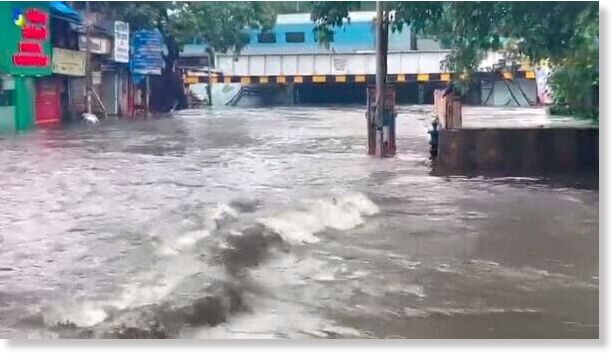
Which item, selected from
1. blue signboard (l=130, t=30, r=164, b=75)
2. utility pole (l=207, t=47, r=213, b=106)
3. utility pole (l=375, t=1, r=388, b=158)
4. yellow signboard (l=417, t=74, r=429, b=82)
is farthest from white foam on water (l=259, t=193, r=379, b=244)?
blue signboard (l=130, t=30, r=164, b=75)

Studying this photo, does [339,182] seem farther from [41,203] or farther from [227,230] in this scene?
[41,203]

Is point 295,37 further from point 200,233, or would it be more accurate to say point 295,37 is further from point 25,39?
point 25,39

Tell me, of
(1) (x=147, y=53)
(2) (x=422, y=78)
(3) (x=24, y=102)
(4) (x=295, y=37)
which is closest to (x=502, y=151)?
(2) (x=422, y=78)

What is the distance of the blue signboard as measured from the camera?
3555 millimetres

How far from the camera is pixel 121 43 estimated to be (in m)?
3.55

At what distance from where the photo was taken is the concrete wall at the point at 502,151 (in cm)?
341

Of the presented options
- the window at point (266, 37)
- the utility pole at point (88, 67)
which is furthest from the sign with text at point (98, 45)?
the window at point (266, 37)

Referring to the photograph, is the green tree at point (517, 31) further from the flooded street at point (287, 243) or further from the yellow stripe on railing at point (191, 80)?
the yellow stripe on railing at point (191, 80)

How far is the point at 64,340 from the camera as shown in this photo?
3150 millimetres

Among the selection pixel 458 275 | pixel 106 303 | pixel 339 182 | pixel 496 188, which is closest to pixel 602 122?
pixel 496 188

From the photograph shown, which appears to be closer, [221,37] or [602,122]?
[602,122]

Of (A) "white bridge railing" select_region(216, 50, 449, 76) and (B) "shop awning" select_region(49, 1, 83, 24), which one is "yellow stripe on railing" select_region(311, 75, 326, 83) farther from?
(B) "shop awning" select_region(49, 1, 83, 24)

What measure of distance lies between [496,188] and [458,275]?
39cm

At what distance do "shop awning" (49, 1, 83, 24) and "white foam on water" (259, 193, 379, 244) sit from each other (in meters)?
1.07
